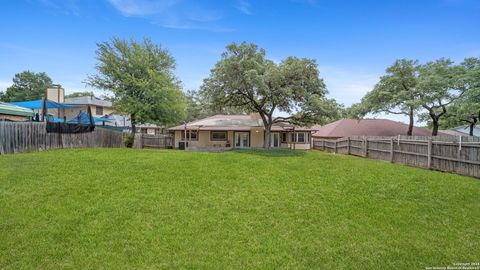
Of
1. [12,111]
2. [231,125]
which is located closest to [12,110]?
[12,111]

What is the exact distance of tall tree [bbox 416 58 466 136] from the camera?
22077mm

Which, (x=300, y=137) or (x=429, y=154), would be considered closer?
(x=429, y=154)

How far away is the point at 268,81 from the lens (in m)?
17.1

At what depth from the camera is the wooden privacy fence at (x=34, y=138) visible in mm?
12062

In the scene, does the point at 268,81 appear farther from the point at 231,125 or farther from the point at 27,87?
the point at 27,87

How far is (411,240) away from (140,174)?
7.48m

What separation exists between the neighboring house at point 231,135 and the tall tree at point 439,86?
36.4 ft

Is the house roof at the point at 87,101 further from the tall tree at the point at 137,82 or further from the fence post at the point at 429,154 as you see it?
the fence post at the point at 429,154

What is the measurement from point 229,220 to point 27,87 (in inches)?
2668

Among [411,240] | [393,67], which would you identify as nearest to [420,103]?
[393,67]

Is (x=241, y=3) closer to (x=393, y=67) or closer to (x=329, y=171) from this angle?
(x=329, y=171)

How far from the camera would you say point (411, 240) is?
4508mm

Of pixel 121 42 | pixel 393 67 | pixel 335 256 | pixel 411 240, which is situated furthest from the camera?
pixel 393 67

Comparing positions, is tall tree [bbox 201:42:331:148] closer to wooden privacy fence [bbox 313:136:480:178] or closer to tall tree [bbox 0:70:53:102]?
wooden privacy fence [bbox 313:136:480:178]
